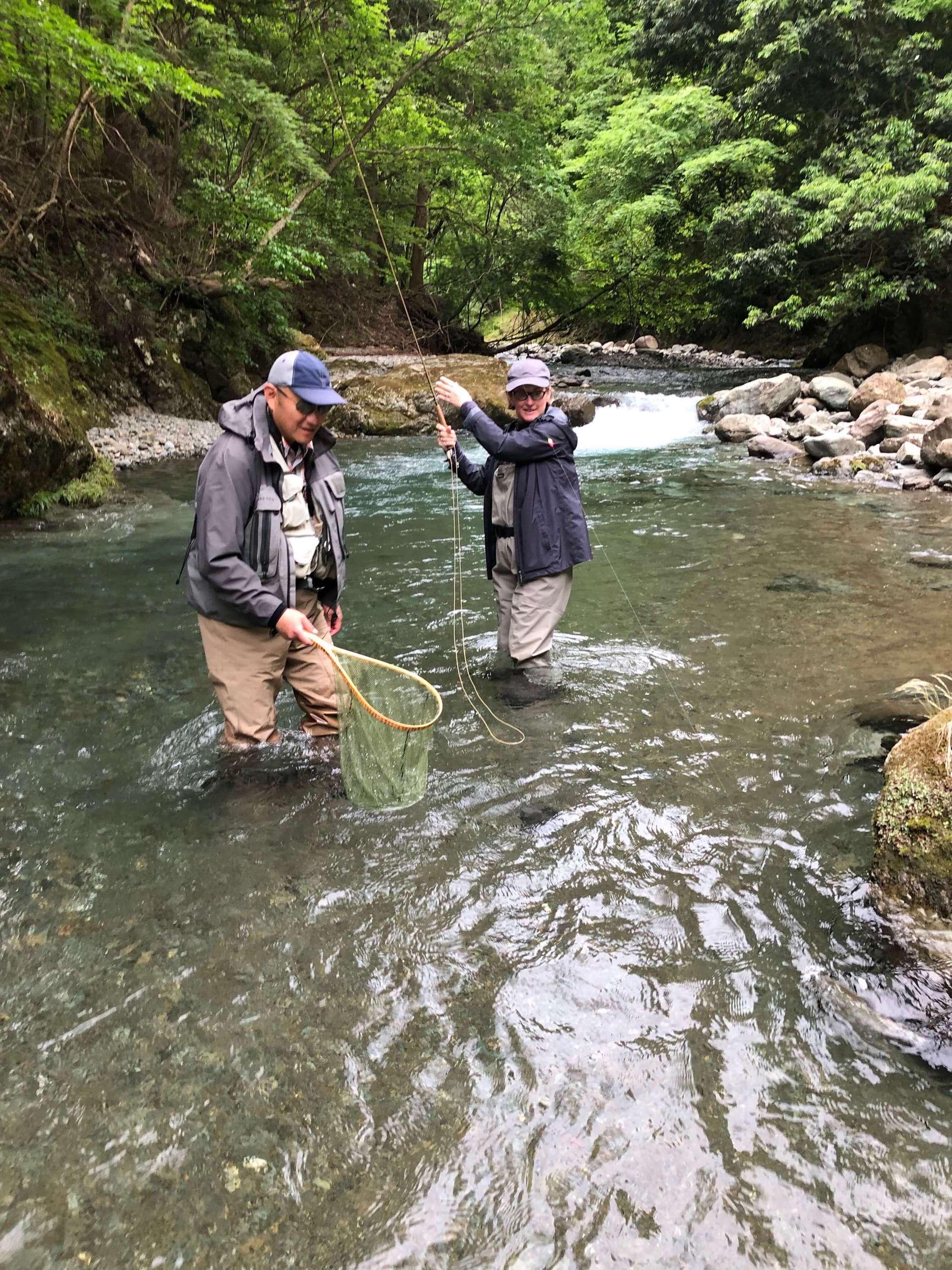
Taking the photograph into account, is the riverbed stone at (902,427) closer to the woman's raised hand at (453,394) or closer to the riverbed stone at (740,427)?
the riverbed stone at (740,427)

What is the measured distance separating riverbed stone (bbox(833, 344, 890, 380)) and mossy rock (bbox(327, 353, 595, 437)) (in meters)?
8.63

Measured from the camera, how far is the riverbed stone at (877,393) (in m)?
16.8

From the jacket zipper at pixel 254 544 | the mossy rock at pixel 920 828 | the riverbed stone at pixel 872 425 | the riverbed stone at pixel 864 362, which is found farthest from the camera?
the riverbed stone at pixel 864 362

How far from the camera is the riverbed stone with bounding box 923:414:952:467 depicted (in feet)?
40.9

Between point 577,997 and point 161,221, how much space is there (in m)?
19.9

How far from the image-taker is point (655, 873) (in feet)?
12.1

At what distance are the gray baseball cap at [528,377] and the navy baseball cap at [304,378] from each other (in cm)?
155

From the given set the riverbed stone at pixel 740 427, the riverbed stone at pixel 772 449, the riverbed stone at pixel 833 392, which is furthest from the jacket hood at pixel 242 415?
the riverbed stone at pixel 833 392

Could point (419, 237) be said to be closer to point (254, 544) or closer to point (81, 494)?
point (81, 494)

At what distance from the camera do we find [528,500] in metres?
5.09

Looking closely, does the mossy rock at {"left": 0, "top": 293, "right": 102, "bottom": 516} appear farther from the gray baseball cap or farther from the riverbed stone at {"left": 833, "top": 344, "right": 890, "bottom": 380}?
the riverbed stone at {"left": 833, "top": 344, "right": 890, "bottom": 380}

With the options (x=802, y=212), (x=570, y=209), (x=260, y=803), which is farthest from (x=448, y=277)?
(x=260, y=803)

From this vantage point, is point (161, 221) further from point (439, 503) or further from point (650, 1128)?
point (650, 1128)

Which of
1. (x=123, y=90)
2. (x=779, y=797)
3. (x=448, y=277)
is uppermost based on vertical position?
(x=123, y=90)
